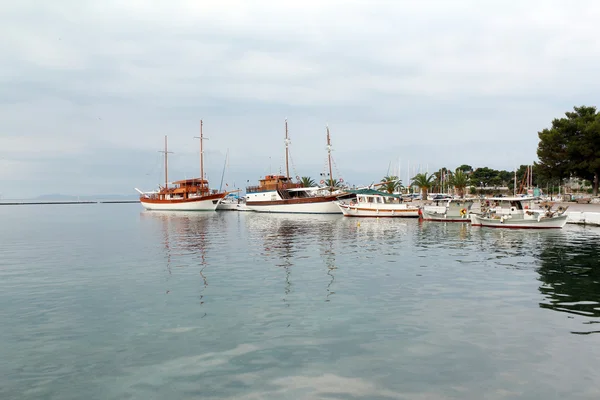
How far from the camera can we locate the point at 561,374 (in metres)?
7.96

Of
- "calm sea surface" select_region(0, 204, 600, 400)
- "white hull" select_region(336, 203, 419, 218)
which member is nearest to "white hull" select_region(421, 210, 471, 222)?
"white hull" select_region(336, 203, 419, 218)

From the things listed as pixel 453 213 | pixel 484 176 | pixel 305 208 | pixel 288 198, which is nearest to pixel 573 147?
pixel 453 213

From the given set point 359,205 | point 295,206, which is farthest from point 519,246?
point 295,206

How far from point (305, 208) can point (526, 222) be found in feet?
133

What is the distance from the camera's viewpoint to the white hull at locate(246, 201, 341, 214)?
2825 inches

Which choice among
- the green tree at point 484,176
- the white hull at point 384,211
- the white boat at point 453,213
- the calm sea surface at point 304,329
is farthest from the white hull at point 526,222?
the green tree at point 484,176

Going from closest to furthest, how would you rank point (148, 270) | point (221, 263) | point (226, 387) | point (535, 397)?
1. point (535, 397)
2. point (226, 387)
3. point (148, 270)
4. point (221, 263)

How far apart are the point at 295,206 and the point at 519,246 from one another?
165 ft

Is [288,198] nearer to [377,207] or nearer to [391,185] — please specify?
[377,207]

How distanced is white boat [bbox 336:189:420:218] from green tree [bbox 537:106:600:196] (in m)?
28.9

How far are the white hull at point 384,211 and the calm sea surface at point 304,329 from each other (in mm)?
35858

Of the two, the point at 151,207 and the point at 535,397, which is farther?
the point at 151,207

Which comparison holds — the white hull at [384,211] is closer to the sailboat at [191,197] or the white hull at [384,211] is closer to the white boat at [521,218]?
the white boat at [521,218]

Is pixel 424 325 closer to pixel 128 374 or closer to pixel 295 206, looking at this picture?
pixel 128 374
